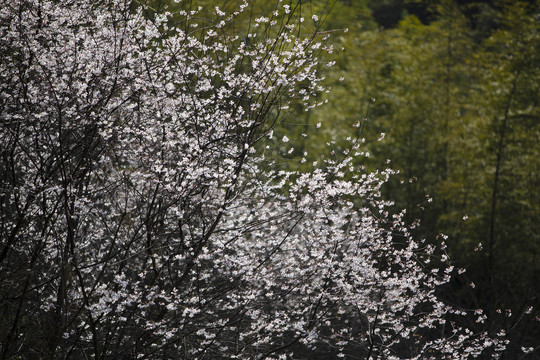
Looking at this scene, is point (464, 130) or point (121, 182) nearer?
point (121, 182)

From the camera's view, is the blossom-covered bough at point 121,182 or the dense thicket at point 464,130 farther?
the dense thicket at point 464,130

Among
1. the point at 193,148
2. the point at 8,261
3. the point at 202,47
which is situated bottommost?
the point at 8,261

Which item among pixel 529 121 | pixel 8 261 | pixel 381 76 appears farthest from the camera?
pixel 381 76

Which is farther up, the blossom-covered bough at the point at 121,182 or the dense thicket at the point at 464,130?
the dense thicket at the point at 464,130

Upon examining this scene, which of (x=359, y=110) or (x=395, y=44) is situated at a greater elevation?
(x=395, y=44)

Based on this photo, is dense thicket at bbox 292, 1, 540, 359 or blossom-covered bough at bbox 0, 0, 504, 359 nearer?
blossom-covered bough at bbox 0, 0, 504, 359

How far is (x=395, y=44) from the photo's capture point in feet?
63.0

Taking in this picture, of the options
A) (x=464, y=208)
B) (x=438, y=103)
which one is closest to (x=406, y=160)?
(x=438, y=103)

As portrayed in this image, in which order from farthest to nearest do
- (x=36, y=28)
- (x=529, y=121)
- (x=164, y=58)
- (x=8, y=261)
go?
(x=529, y=121) → (x=164, y=58) → (x=8, y=261) → (x=36, y=28)

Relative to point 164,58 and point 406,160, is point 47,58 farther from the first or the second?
point 406,160

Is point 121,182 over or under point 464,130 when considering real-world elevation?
under

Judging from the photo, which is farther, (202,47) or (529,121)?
(529,121)

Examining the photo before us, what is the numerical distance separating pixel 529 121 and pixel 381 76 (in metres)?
5.90

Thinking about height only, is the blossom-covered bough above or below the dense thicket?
below
